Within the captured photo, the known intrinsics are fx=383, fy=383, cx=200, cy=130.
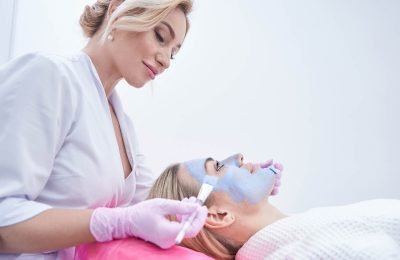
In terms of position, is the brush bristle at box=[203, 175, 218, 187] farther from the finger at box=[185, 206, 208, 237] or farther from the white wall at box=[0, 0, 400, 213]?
the white wall at box=[0, 0, 400, 213]

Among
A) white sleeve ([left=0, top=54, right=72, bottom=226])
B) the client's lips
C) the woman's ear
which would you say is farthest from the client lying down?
the woman's ear

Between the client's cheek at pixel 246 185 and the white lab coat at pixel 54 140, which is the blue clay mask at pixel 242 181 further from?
the white lab coat at pixel 54 140

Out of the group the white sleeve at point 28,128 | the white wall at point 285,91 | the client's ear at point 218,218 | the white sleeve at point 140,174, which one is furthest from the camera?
the white wall at point 285,91

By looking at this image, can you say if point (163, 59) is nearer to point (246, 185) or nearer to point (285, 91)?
point (246, 185)

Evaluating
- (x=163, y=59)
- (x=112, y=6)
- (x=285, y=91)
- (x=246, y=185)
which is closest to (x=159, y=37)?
(x=163, y=59)

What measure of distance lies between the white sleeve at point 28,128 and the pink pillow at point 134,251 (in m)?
0.17

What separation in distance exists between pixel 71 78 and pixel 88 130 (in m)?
0.14

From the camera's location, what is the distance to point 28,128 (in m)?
0.86

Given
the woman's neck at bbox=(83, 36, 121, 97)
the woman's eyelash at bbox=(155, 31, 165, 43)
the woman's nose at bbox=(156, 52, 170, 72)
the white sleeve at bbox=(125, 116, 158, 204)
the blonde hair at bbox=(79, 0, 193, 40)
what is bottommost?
the white sleeve at bbox=(125, 116, 158, 204)

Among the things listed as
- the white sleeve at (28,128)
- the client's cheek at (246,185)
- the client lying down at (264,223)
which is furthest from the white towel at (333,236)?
the white sleeve at (28,128)

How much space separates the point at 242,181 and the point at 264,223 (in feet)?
0.42

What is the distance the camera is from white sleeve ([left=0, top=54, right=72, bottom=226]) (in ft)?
2.73

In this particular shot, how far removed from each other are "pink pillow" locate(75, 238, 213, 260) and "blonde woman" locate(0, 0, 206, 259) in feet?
0.06

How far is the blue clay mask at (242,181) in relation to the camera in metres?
1.06
